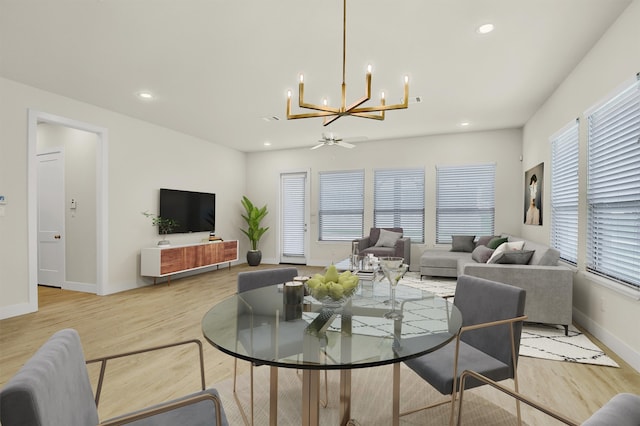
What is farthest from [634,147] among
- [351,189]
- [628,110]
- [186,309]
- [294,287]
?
[351,189]

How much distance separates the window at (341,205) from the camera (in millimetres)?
7309

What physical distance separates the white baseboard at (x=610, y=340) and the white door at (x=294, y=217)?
5.24 metres

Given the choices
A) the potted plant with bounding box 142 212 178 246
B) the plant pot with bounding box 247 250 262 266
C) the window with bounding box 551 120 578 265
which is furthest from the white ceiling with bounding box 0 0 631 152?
the plant pot with bounding box 247 250 262 266

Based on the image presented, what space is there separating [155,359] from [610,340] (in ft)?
12.3

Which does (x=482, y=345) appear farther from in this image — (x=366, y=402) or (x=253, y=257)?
(x=253, y=257)

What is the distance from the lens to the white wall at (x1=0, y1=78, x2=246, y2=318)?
386 centimetres

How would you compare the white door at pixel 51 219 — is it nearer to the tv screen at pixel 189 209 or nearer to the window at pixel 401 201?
the tv screen at pixel 189 209

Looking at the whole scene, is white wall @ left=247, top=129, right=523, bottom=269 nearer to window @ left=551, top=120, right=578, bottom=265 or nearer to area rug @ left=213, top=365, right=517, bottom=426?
window @ left=551, top=120, right=578, bottom=265

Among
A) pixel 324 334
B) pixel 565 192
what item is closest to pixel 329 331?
pixel 324 334

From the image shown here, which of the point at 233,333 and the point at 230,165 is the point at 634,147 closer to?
the point at 233,333

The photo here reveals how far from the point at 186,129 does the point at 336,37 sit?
408cm

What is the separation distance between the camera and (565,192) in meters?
3.89

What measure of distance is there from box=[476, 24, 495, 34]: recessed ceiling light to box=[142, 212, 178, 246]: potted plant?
5.25m

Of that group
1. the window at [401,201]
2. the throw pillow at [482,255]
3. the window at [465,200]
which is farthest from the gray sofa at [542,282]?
the window at [401,201]
